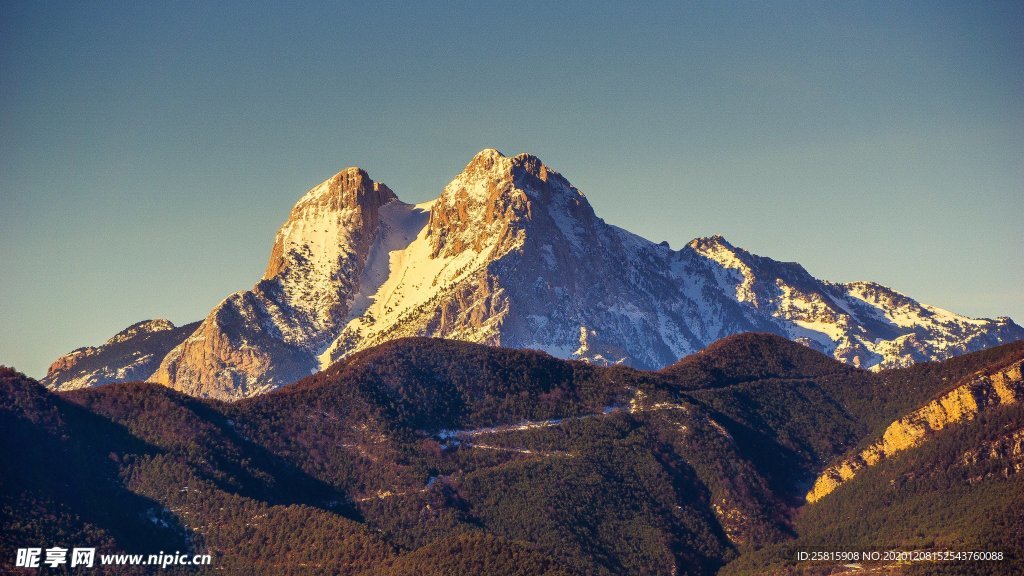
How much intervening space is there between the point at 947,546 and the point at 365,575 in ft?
211

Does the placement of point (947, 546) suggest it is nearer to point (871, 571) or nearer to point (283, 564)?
point (871, 571)

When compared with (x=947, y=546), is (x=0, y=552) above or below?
above

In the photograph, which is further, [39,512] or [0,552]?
[39,512]

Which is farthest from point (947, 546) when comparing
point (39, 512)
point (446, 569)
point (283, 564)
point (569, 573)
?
point (39, 512)

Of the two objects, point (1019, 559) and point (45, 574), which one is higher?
point (45, 574)

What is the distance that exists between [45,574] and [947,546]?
321 feet

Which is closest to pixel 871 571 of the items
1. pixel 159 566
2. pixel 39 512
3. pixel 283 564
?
pixel 283 564

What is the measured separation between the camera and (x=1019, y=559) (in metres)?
192

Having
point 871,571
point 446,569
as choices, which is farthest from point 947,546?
point 446,569

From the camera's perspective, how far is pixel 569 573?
619ft

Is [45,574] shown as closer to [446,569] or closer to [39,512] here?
[39,512]

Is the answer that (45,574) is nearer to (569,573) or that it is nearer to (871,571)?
(569,573)

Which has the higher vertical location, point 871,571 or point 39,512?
point 39,512

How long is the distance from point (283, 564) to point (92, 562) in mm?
20725
